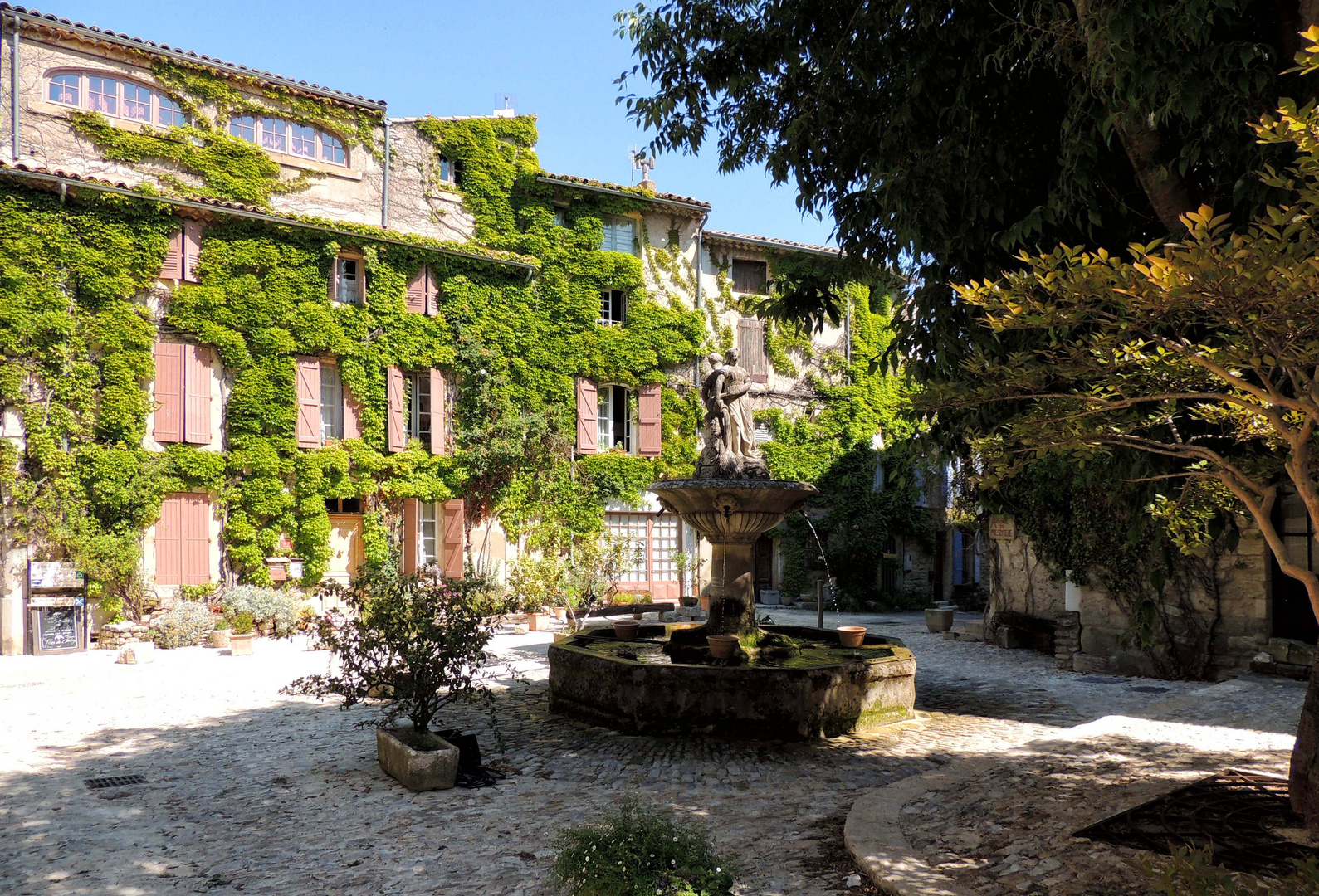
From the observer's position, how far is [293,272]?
16438 millimetres

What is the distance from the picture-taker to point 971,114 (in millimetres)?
4926

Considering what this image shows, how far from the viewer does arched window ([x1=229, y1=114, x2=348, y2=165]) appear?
1664cm

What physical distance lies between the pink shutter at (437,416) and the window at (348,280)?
2.05m

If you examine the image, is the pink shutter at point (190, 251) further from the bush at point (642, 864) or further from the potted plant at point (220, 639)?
the bush at point (642, 864)

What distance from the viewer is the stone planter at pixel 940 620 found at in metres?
15.0

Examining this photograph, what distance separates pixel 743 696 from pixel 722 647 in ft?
3.04

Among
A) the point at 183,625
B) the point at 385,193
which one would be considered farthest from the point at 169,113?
the point at 183,625

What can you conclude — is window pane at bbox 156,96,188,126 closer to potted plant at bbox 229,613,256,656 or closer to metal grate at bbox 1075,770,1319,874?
potted plant at bbox 229,613,256,656

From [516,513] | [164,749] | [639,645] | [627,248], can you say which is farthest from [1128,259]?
[627,248]

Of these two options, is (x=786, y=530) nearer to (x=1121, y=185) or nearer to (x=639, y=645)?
(x=639, y=645)

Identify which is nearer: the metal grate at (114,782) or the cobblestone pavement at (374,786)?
the cobblestone pavement at (374,786)

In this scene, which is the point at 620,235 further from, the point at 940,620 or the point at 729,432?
the point at 729,432

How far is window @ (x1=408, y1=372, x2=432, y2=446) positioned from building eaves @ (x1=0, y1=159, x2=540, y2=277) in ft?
8.57

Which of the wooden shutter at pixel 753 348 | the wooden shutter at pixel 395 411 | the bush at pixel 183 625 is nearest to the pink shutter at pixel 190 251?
the wooden shutter at pixel 395 411
